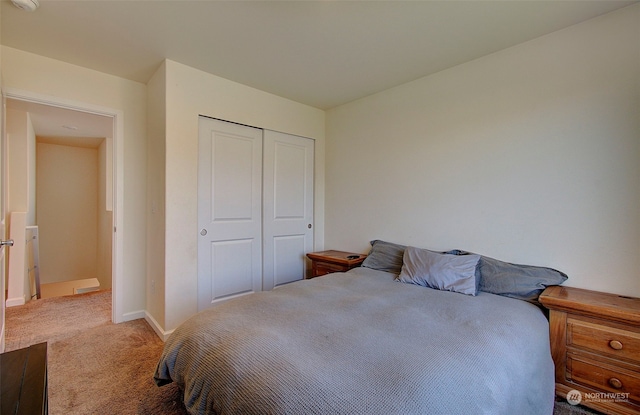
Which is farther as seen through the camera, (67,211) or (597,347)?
(67,211)

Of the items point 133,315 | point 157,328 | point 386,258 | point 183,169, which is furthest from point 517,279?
point 133,315

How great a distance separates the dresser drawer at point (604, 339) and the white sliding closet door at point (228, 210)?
Result: 269cm

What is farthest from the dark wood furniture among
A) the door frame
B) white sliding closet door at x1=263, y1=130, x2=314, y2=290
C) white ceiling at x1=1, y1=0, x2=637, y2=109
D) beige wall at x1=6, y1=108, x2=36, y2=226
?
beige wall at x1=6, y1=108, x2=36, y2=226

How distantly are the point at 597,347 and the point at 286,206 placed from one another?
283 cm

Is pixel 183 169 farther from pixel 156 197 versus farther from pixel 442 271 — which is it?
pixel 442 271

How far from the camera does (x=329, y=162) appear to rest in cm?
378

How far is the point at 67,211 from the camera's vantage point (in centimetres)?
567

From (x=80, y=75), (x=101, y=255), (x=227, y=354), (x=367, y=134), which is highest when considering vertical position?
(x=80, y=75)

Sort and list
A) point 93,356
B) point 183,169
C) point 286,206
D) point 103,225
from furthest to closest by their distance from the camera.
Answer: point 103,225, point 286,206, point 183,169, point 93,356

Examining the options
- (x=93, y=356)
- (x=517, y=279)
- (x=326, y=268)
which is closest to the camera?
(x=517, y=279)

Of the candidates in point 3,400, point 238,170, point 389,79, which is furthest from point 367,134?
point 3,400

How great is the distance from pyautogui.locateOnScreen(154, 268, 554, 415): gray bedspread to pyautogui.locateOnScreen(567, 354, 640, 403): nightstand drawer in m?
0.25

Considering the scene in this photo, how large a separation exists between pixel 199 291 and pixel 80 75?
7.38 feet

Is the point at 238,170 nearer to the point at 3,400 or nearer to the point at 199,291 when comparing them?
the point at 199,291
